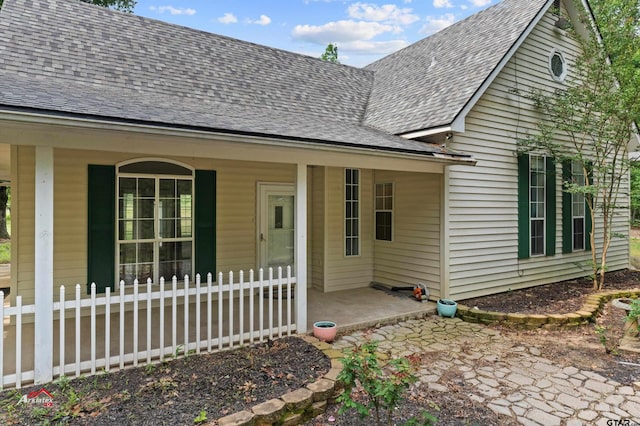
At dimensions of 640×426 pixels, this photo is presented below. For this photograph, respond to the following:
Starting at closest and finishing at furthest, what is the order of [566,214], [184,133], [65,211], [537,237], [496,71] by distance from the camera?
[184,133] → [65,211] → [496,71] → [537,237] → [566,214]

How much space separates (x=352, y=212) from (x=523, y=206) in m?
3.54

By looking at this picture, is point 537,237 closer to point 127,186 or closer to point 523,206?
point 523,206

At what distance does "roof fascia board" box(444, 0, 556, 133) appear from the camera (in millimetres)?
6406

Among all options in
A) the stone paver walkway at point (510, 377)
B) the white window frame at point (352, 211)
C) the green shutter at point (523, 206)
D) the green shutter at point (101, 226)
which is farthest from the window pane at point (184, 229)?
the green shutter at point (523, 206)

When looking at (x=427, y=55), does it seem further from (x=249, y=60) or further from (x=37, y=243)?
(x=37, y=243)

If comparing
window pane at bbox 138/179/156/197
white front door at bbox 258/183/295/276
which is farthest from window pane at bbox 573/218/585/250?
window pane at bbox 138/179/156/197

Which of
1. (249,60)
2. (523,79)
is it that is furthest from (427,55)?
(249,60)

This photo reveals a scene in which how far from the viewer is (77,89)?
5293mm

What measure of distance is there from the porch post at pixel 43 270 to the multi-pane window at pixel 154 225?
2300 mm

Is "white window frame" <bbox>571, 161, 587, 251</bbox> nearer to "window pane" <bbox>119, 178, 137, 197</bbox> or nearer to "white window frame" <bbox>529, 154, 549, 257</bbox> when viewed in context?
"white window frame" <bbox>529, 154, 549, 257</bbox>

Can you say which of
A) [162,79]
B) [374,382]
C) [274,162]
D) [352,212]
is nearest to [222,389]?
[374,382]

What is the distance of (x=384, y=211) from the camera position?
312 inches

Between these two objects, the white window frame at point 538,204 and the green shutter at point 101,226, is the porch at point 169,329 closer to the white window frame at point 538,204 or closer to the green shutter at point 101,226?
the green shutter at point 101,226

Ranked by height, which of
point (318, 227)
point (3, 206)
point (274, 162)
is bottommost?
point (318, 227)
